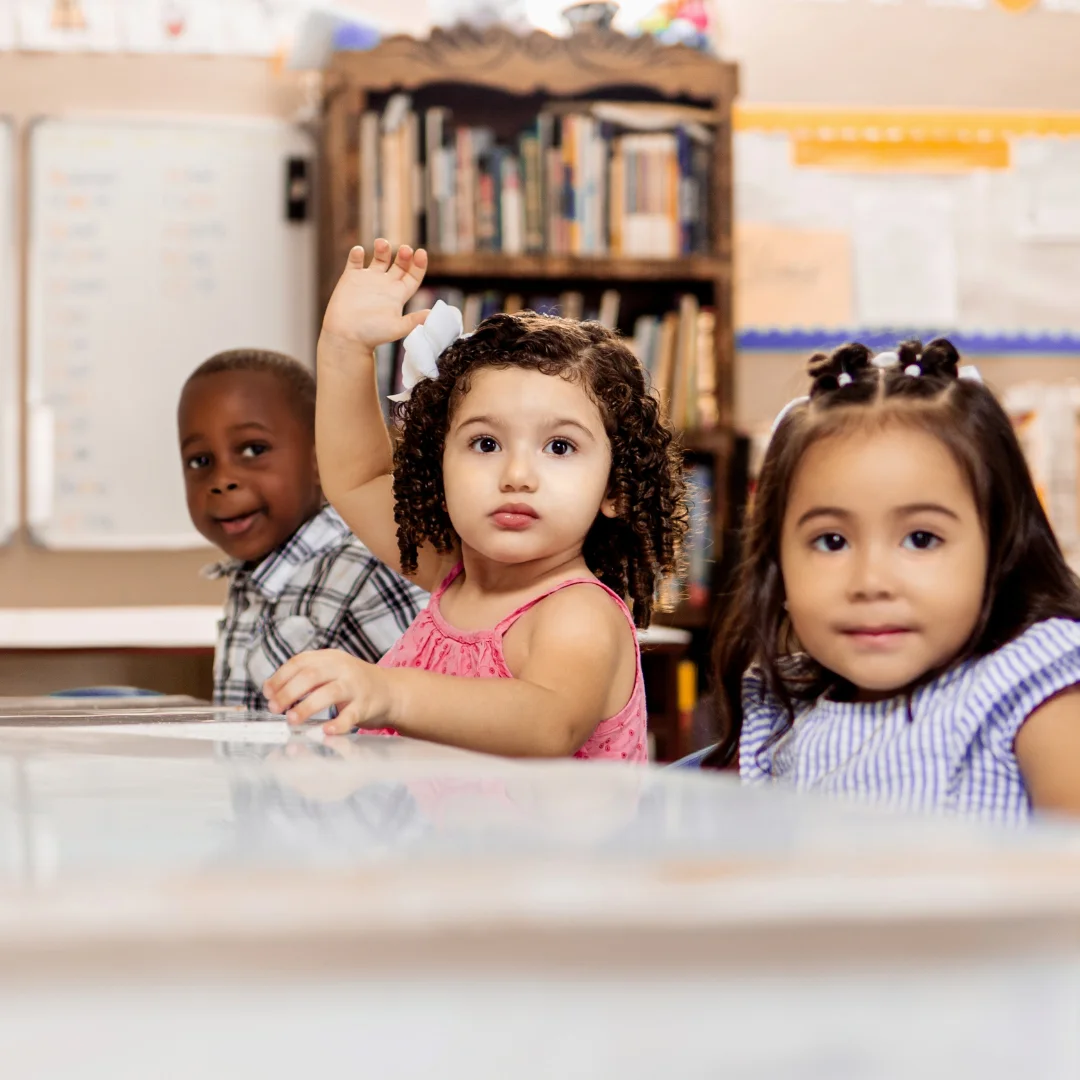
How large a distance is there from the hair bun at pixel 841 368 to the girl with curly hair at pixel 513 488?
0.56ft

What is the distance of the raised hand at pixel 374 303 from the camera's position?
1.14 metres

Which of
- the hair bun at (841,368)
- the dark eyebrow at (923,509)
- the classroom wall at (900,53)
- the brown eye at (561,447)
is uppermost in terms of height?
the classroom wall at (900,53)

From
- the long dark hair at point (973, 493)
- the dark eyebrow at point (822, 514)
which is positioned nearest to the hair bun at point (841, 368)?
the long dark hair at point (973, 493)

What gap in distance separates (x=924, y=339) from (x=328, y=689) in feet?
10.1

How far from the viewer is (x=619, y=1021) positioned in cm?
22

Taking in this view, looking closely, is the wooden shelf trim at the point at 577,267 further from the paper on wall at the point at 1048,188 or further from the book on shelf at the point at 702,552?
the paper on wall at the point at 1048,188

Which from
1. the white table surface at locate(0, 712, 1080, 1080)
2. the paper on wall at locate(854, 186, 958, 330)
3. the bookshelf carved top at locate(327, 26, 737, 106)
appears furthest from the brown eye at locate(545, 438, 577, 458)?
the paper on wall at locate(854, 186, 958, 330)

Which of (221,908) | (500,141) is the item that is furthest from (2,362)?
(221,908)

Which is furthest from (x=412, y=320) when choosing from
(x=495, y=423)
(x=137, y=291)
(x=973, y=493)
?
(x=137, y=291)

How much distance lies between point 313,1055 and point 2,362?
3.29 m

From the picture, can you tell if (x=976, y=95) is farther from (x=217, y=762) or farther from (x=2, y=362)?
(x=217, y=762)

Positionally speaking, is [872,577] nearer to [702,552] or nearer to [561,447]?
[561,447]

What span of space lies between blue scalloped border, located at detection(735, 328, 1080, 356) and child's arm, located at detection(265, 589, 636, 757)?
8.28 ft

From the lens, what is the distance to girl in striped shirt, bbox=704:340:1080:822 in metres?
0.89
